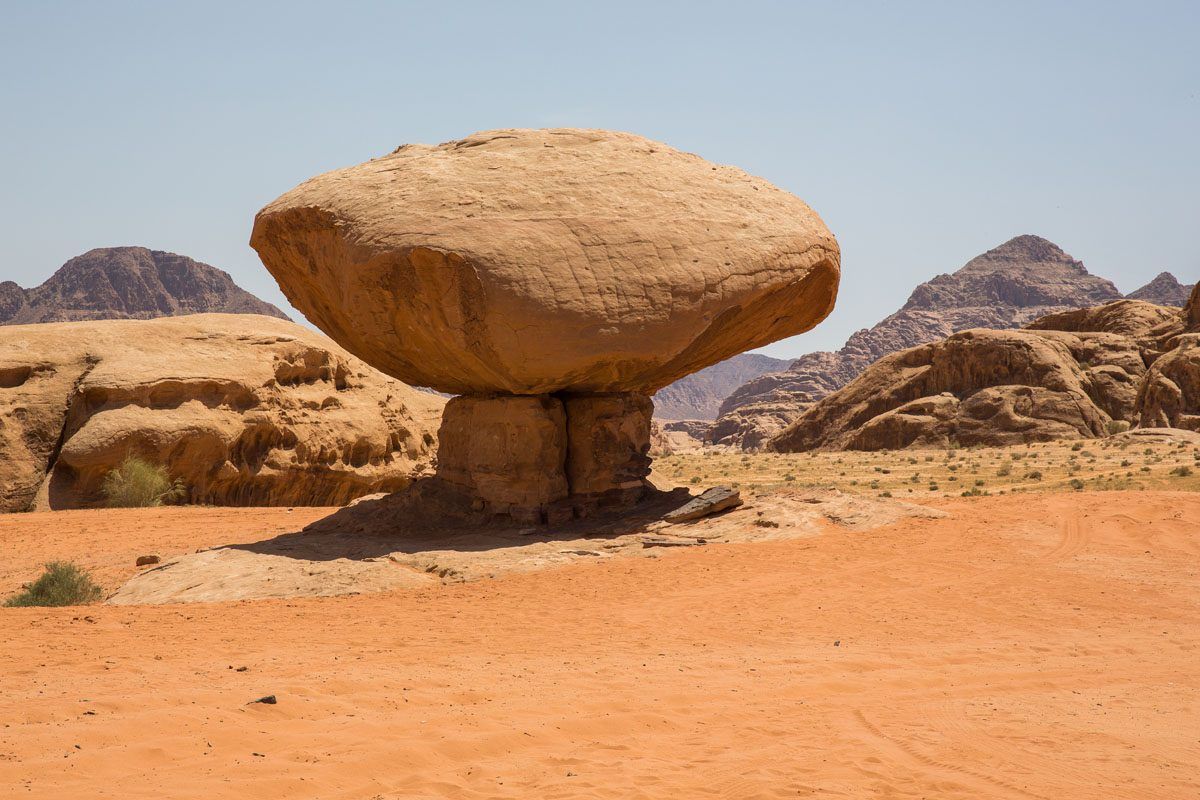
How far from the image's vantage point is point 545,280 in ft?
37.0

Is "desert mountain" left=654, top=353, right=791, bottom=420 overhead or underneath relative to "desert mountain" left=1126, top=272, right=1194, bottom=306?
underneath

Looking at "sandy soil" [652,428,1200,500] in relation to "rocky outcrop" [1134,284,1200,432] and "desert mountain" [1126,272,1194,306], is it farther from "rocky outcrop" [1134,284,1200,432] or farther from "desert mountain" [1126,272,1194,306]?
"desert mountain" [1126,272,1194,306]

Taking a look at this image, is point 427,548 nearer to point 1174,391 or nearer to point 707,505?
point 707,505

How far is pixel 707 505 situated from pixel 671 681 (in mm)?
5954

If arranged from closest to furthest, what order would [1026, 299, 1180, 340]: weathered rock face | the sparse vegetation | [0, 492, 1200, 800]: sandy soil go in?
1. [0, 492, 1200, 800]: sandy soil
2. the sparse vegetation
3. [1026, 299, 1180, 340]: weathered rock face

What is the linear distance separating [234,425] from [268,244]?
17.7ft

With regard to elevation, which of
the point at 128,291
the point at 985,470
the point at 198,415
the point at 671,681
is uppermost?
the point at 128,291

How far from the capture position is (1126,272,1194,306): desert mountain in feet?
392

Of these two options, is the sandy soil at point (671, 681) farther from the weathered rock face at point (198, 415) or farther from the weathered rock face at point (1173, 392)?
the weathered rock face at point (1173, 392)

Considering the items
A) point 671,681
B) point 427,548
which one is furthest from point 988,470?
point 671,681

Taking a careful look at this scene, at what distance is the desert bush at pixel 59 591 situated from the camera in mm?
9922

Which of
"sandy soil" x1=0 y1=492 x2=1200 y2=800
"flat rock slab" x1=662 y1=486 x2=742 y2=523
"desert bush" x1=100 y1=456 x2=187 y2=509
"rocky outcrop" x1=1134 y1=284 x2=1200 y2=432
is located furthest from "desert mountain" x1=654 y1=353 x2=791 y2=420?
"sandy soil" x1=0 y1=492 x2=1200 y2=800

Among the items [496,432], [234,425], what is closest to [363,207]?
[496,432]

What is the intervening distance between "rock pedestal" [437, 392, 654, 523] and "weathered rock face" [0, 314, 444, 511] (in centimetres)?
622
